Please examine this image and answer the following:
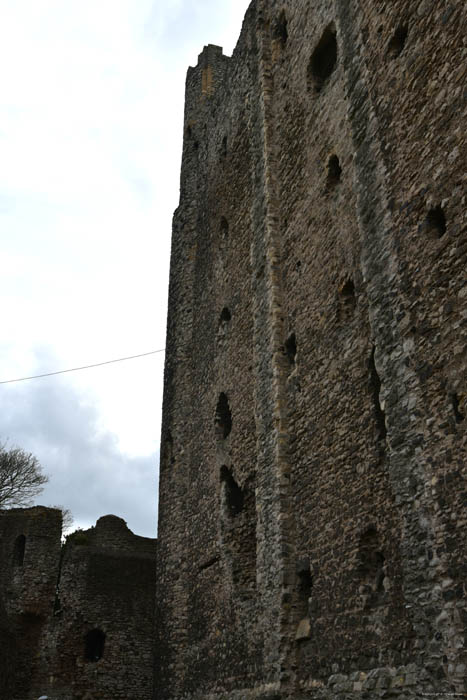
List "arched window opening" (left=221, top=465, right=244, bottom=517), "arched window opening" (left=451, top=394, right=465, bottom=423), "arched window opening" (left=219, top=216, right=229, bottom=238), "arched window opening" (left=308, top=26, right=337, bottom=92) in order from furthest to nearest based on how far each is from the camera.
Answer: "arched window opening" (left=219, top=216, right=229, bottom=238), "arched window opening" (left=221, top=465, right=244, bottom=517), "arched window opening" (left=308, top=26, right=337, bottom=92), "arched window opening" (left=451, top=394, right=465, bottom=423)

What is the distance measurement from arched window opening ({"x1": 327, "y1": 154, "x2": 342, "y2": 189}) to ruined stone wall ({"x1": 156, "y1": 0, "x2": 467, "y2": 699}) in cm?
2

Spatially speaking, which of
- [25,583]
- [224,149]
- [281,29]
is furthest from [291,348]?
[25,583]

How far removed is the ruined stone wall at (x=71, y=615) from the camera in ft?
61.9

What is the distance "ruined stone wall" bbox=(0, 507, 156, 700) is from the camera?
18.9 metres

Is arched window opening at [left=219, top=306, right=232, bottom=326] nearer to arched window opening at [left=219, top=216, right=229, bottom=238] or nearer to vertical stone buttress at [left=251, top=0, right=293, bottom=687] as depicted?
vertical stone buttress at [left=251, top=0, right=293, bottom=687]

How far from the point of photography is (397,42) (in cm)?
1026

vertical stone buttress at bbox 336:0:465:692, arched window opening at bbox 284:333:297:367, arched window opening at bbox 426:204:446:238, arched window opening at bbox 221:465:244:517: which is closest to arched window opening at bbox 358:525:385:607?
vertical stone buttress at bbox 336:0:465:692

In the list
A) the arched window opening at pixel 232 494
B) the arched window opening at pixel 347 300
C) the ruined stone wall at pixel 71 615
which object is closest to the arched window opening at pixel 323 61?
the arched window opening at pixel 347 300

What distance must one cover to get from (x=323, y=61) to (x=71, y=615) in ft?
49.6

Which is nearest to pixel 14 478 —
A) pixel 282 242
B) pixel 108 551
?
pixel 108 551

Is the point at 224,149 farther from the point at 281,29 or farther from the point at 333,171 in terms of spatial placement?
the point at 333,171

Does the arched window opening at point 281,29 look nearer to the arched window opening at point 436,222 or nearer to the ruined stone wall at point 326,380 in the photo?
the ruined stone wall at point 326,380

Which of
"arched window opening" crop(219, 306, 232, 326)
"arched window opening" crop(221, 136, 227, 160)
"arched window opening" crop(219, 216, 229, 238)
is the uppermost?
"arched window opening" crop(221, 136, 227, 160)

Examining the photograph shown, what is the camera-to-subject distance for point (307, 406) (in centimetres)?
1192
